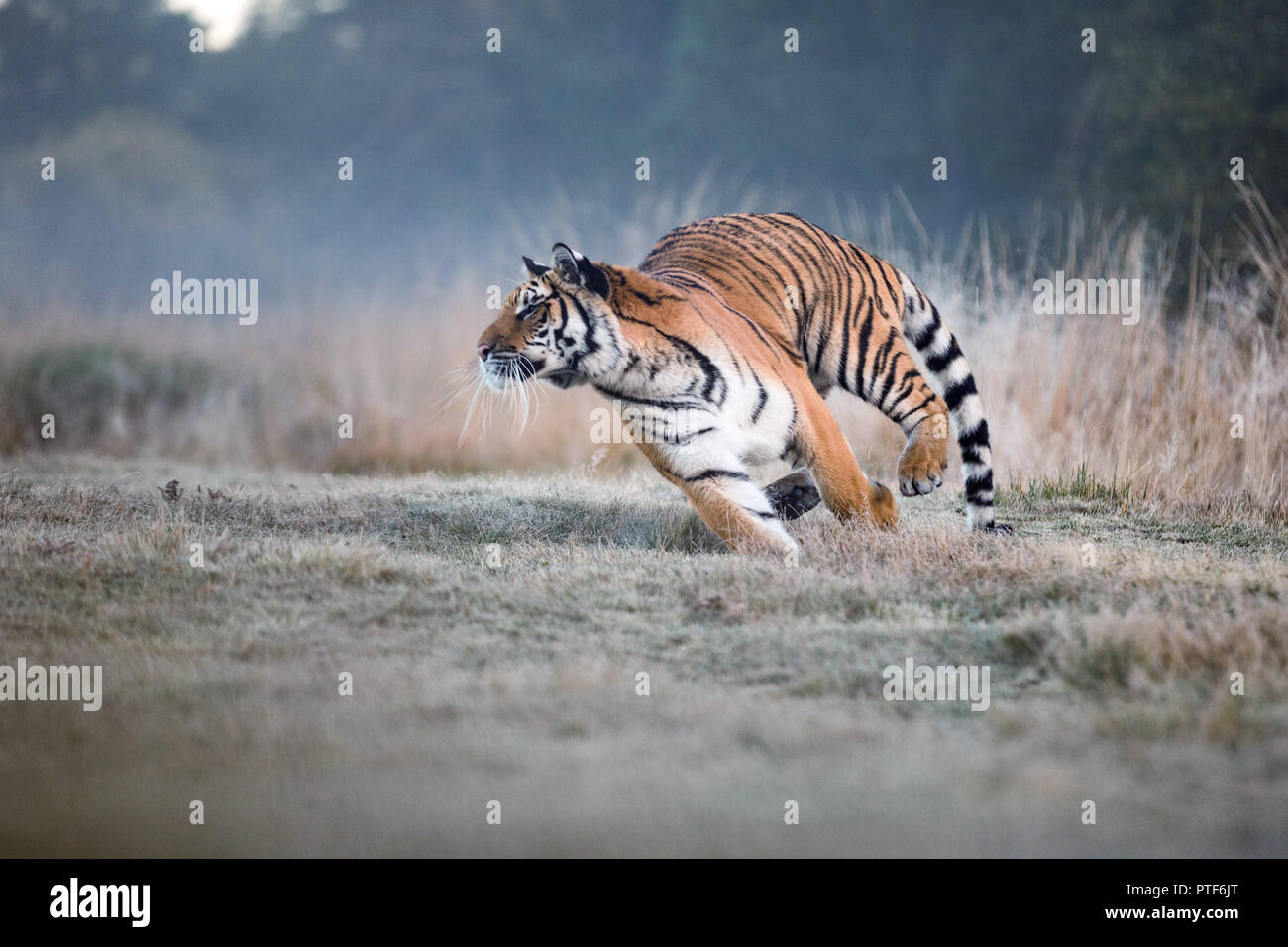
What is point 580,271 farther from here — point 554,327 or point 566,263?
point 554,327

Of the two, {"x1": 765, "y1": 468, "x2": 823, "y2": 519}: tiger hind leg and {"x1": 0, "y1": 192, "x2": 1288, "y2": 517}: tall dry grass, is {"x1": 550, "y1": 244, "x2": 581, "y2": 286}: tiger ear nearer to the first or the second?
{"x1": 765, "y1": 468, "x2": 823, "y2": 519}: tiger hind leg

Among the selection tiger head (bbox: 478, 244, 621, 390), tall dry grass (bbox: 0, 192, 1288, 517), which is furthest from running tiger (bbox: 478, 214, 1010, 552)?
tall dry grass (bbox: 0, 192, 1288, 517)

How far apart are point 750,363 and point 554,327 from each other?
873mm

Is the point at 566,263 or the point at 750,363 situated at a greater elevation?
the point at 566,263

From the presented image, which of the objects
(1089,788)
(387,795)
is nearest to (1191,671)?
(1089,788)

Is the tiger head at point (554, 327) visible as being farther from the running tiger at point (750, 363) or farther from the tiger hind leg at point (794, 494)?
the tiger hind leg at point (794, 494)

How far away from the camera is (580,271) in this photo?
5340mm

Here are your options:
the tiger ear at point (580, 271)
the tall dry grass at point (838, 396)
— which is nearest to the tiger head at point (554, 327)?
the tiger ear at point (580, 271)

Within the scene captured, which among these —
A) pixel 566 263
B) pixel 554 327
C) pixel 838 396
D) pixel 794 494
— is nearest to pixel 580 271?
pixel 566 263

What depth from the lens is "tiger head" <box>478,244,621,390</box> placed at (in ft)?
17.4

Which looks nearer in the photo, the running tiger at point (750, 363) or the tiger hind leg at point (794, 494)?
the running tiger at point (750, 363)

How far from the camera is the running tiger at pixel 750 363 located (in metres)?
5.37

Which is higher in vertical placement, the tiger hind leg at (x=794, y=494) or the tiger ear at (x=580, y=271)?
the tiger ear at (x=580, y=271)

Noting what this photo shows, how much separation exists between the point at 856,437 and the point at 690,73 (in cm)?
1863
